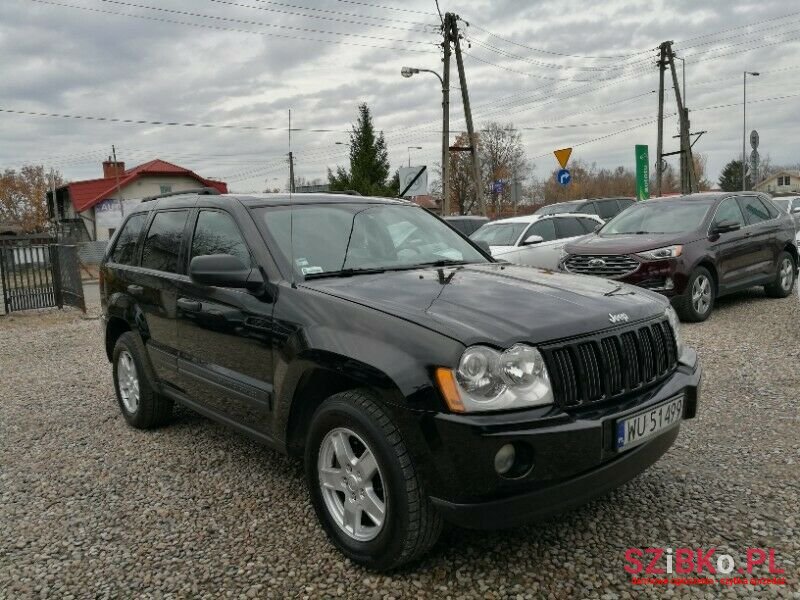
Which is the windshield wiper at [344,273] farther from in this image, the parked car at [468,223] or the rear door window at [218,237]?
the parked car at [468,223]

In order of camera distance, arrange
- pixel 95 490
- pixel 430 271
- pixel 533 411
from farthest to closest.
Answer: pixel 95 490, pixel 430 271, pixel 533 411

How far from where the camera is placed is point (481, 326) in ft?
8.39

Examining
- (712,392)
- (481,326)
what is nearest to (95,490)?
(481,326)

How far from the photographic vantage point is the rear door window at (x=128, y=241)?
4941mm

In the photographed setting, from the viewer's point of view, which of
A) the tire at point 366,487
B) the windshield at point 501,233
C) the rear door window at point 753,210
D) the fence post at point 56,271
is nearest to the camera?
the tire at point 366,487

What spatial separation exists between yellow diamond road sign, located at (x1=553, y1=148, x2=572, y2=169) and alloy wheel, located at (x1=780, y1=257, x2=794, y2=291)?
8025 millimetres

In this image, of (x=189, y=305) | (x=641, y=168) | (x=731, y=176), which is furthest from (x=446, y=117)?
(x=731, y=176)

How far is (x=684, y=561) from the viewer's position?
2783mm

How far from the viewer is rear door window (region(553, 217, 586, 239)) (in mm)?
12945

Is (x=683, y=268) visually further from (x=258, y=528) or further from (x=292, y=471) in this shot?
(x=258, y=528)

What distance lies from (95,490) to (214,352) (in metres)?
1.13

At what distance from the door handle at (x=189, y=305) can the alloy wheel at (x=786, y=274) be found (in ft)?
30.0

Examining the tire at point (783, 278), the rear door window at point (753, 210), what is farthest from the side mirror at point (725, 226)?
the tire at point (783, 278)

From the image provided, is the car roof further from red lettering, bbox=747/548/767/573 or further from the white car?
the white car
